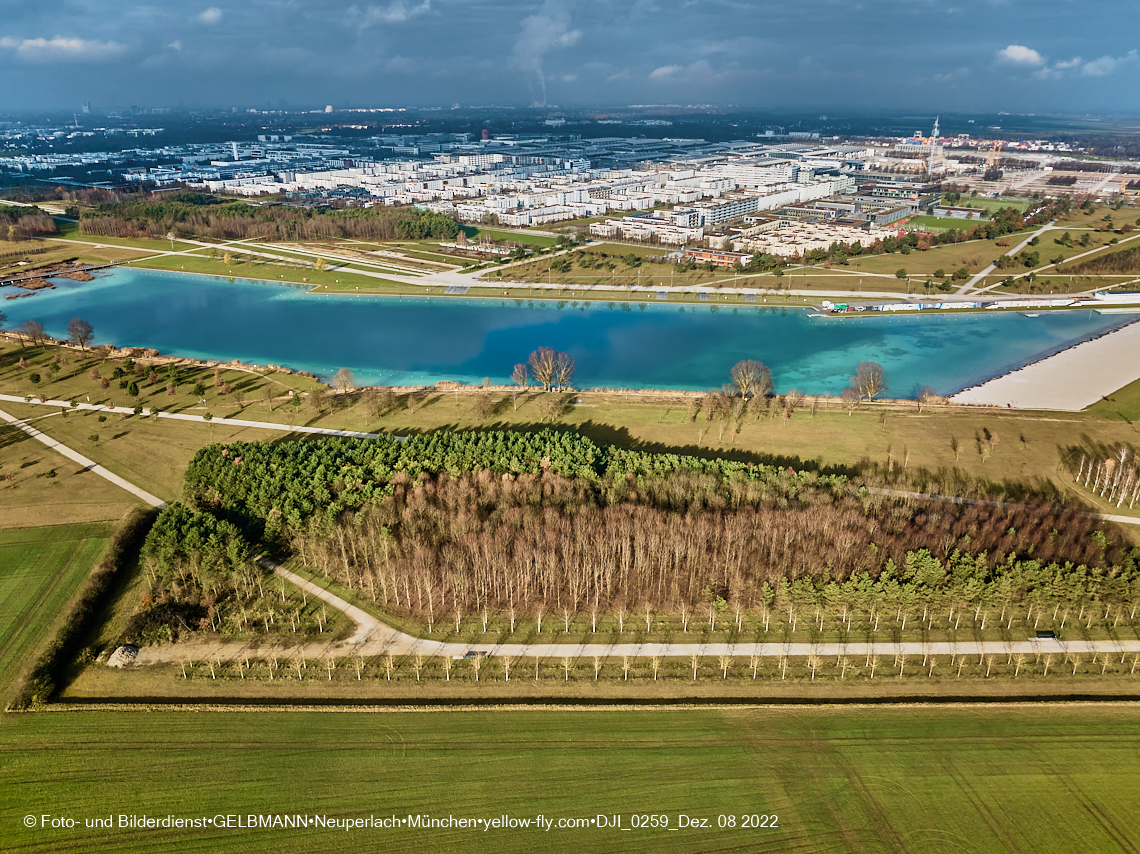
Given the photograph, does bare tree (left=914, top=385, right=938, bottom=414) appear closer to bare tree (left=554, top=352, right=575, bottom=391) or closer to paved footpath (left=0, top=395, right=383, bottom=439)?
bare tree (left=554, top=352, right=575, bottom=391)

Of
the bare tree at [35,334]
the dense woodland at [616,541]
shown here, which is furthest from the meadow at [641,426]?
the bare tree at [35,334]

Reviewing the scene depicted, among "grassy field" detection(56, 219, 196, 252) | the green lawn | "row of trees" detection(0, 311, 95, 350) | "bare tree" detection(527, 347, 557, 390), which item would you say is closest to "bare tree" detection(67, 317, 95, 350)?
"row of trees" detection(0, 311, 95, 350)

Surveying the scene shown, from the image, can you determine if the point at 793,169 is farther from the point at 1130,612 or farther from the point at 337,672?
the point at 337,672

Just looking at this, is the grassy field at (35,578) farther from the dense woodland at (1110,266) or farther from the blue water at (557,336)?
the dense woodland at (1110,266)

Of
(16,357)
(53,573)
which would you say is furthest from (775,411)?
(16,357)

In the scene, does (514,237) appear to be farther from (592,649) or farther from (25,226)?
(592,649)

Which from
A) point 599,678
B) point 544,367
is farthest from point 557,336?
point 599,678
